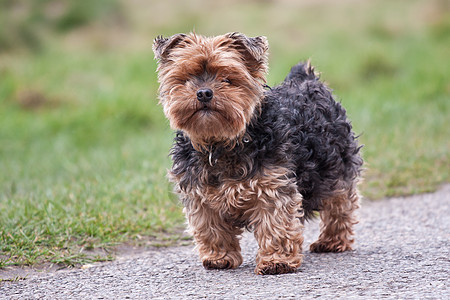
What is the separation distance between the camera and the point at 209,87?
5.10m

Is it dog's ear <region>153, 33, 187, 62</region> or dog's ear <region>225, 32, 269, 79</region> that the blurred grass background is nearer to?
dog's ear <region>153, 33, 187, 62</region>

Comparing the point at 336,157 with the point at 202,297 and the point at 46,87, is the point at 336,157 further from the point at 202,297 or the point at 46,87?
the point at 46,87

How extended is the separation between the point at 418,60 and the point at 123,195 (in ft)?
39.0

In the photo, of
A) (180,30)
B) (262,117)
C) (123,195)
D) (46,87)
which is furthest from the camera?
(180,30)

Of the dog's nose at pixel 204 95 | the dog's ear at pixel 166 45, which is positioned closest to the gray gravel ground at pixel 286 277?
the dog's nose at pixel 204 95

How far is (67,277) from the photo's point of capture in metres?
5.62

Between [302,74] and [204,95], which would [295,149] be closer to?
[204,95]

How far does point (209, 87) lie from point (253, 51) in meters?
0.52

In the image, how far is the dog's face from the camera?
5113 millimetres

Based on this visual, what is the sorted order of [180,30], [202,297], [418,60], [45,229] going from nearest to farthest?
[202,297] < [45,229] < [418,60] < [180,30]

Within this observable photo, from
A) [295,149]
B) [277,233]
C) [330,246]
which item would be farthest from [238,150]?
[330,246]

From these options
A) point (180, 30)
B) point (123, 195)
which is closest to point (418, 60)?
point (180, 30)

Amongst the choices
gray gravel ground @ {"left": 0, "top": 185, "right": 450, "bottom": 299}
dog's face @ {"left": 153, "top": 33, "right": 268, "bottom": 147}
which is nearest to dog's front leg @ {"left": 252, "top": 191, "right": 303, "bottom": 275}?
gray gravel ground @ {"left": 0, "top": 185, "right": 450, "bottom": 299}

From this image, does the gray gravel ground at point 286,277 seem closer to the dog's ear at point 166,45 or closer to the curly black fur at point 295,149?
the curly black fur at point 295,149
